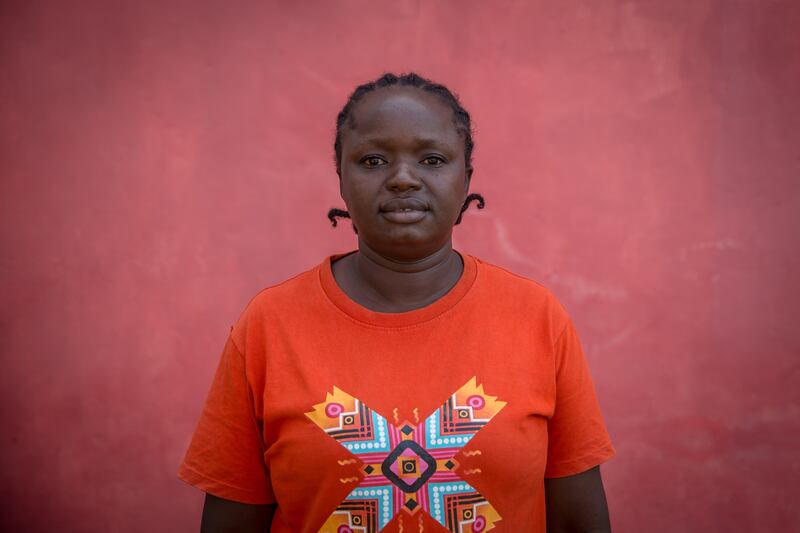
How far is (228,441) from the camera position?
5.08ft

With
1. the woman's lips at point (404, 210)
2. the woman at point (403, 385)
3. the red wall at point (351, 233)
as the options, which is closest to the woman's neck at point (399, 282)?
the woman at point (403, 385)

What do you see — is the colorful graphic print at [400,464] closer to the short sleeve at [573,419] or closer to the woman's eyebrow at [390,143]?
the short sleeve at [573,419]

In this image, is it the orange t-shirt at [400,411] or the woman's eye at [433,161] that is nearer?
the orange t-shirt at [400,411]

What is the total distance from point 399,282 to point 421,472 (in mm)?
451

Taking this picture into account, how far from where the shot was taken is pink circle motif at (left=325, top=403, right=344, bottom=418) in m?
1.43

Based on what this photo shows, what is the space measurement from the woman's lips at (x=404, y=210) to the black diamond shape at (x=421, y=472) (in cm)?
50

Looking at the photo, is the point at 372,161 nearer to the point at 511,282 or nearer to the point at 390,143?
the point at 390,143

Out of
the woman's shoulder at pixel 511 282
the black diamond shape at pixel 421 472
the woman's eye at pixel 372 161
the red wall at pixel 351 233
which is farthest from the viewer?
the red wall at pixel 351 233

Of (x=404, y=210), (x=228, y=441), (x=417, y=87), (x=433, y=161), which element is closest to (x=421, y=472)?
(x=228, y=441)

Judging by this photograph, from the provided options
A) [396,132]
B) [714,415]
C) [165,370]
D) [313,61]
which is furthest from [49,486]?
[714,415]

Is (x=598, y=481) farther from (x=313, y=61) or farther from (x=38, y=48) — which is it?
(x=38, y=48)

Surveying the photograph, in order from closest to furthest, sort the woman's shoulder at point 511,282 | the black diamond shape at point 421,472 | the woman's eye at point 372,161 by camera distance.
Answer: the black diamond shape at point 421,472 < the woman's eye at point 372,161 < the woman's shoulder at point 511,282

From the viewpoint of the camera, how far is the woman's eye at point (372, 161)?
1519mm

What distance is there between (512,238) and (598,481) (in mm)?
1200
